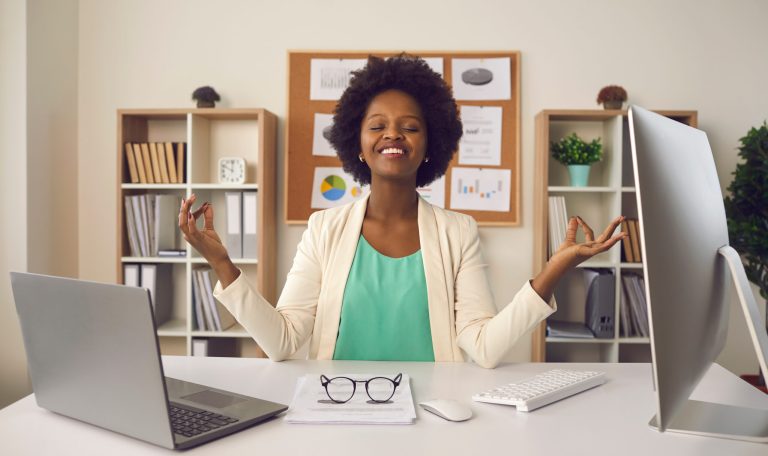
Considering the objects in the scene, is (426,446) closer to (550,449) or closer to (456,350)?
(550,449)

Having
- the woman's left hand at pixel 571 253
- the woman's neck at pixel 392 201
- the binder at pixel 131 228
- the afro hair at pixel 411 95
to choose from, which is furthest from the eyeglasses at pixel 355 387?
the binder at pixel 131 228

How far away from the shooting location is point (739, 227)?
118 inches

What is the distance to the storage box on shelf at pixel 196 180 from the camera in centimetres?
312

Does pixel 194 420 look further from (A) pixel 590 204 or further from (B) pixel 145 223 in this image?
(A) pixel 590 204

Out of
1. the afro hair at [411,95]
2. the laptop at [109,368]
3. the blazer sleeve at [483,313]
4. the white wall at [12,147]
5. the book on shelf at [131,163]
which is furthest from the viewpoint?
the book on shelf at [131,163]

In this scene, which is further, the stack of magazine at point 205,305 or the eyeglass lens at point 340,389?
the stack of magazine at point 205,305

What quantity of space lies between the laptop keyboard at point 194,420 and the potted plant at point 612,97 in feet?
9.03

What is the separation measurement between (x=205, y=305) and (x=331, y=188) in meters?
0.91

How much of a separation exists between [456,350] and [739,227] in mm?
2058

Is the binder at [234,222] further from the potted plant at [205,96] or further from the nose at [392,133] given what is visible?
the nose at [392,133]

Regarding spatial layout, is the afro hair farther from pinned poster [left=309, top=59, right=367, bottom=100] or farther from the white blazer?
pinned poster [left=309, top=59, right=367, bottom=100]

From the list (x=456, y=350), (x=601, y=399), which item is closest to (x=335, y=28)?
(x=456, y=350)

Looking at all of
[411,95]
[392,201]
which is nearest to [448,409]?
[392,201]

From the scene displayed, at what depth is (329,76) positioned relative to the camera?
10.9 ft
